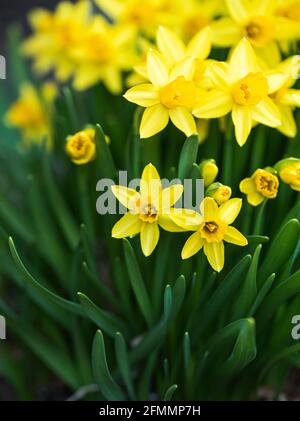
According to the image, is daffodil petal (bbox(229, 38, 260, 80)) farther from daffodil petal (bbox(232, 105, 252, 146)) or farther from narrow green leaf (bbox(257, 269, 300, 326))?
narrow green leaf (bbox(257, 269, 300, 326))

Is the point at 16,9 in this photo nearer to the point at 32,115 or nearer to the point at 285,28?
the point at 32,115

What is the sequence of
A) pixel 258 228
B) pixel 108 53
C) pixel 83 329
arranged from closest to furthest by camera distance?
pixel 258 228, pixel 83 329, pixel 108 53

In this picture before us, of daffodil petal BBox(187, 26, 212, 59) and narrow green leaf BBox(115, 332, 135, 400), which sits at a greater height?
daffodil petal BBox(187, 26, 212, 59)

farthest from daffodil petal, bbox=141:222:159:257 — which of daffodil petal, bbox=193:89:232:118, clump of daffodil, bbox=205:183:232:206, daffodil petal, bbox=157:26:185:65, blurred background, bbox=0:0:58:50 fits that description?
blurred background, bbox=0:0:58:50

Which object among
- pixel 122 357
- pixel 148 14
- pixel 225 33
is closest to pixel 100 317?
pixel 122 357

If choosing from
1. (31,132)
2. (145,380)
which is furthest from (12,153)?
(145,380)

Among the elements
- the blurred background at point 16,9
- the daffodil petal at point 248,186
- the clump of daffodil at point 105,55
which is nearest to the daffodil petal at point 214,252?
the daffodil petal at point 248,186

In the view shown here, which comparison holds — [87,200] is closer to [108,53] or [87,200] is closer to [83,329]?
[83,329]
